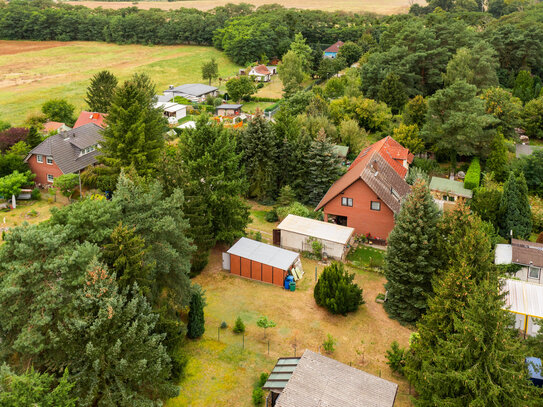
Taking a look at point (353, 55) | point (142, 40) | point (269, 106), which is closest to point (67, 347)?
point (269, 106)

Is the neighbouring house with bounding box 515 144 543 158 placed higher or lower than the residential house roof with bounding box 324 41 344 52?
lower

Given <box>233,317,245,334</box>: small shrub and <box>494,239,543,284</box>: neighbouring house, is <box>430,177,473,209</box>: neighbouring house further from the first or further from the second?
<box>233,317,245,334</box>: small shrub

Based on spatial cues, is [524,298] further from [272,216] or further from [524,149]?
[524,149]

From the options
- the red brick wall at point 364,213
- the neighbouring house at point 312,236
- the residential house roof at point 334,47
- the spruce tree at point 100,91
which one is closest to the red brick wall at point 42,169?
the spruce tree at point 100,91

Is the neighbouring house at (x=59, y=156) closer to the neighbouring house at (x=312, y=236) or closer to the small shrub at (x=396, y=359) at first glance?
the neighbouring house at (x=312, y=236)

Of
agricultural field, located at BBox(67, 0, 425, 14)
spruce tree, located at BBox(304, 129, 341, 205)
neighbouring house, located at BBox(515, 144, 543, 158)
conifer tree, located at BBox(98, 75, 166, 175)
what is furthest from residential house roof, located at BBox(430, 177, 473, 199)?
agricultural field, located at BBox(67, 0, 425, 14)

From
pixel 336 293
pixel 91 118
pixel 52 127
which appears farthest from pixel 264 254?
pixel 52 127
